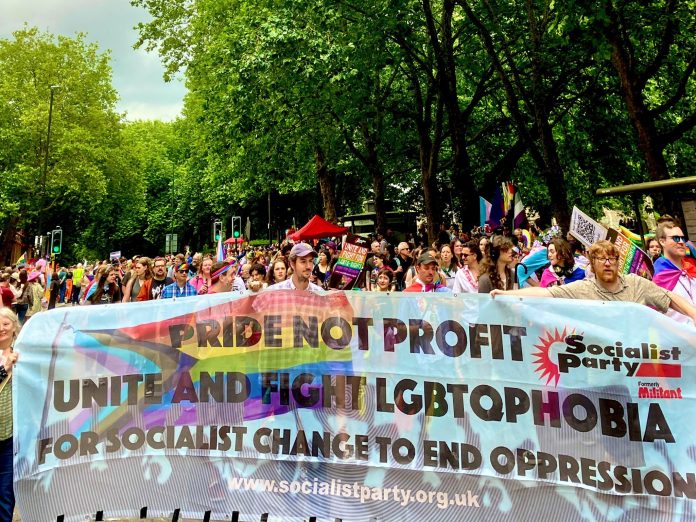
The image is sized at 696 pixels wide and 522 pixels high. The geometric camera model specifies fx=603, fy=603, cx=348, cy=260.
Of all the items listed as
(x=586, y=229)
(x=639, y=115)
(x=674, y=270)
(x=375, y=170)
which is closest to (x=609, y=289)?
(x=674, y=270)

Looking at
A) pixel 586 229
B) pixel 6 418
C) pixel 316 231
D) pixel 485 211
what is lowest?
pixel 6 418

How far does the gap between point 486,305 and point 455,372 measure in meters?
0.47

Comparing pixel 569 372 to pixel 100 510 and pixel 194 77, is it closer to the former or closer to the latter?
pixel 100 510

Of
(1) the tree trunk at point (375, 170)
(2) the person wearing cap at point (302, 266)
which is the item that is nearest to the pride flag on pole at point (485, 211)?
(1) the tree trunk at point (375, 170)

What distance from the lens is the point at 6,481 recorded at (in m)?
3.73

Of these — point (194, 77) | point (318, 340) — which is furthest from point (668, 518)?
point (194, 77)

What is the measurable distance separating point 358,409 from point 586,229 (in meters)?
4.80

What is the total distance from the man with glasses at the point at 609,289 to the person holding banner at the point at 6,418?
122 inches

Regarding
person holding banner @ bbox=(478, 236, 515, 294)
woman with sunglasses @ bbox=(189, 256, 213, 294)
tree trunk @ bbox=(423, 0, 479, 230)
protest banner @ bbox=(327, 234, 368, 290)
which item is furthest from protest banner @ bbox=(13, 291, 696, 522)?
tree trunk @ bbox=(423, 0, 479, 230)

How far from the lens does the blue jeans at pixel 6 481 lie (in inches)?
145

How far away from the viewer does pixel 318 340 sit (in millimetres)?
4031

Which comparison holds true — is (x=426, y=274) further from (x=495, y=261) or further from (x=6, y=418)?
(x=6, y=418)

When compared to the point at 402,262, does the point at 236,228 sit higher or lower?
higher

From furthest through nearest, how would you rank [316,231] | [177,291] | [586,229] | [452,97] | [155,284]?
1. [316,231]
2. [452,97]
3. [155,284]
4. [177,291]
5. [586,229]
